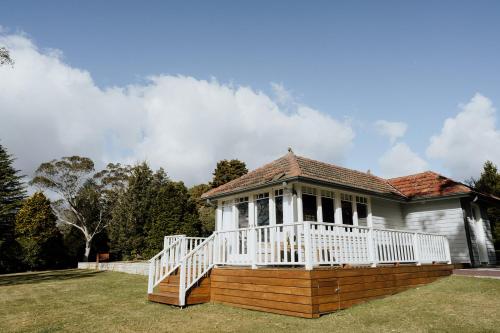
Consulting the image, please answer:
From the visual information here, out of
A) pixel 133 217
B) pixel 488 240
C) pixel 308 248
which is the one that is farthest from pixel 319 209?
pixel 133 217

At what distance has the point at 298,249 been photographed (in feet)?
23.0

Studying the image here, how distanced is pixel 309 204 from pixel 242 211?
2564 mm

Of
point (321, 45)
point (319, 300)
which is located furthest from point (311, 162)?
point (319, 300)

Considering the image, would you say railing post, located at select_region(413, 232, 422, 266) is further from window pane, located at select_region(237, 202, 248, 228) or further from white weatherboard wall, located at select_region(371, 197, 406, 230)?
window pane, located at select_region(237, 202, 248, 228)

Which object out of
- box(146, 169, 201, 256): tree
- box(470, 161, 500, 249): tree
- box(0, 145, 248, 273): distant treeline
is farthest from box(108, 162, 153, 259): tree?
box(470, 161, 500, 249): tree

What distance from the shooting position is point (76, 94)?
16328mm

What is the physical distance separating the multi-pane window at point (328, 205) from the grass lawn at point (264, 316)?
334 cm

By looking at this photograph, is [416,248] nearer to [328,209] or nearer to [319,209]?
[328,209]

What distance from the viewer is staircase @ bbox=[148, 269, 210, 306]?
8148mm

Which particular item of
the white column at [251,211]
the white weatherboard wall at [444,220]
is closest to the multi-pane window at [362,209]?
the white weatherboard wall at [444,220]

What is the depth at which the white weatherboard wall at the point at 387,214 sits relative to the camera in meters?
12.9

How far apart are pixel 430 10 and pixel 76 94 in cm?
1583

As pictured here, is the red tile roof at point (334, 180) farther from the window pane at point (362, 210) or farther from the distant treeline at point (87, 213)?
the distant treeline at point (87, 213)

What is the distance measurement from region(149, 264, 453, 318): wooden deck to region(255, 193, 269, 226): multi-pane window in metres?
2.77
